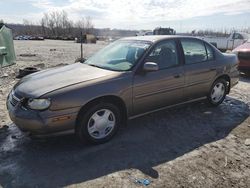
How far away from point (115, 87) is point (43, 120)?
1106 millimetres

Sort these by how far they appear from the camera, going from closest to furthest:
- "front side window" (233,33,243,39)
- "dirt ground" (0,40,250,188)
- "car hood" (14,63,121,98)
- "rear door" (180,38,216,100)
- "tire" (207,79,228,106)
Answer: "dirt ground" (0,40,250,188), "car hood" (14,63,121,98), "rear door" (180,38,216,100), "tire" (207,79,228,106), "front side window" (233,33,243,39)

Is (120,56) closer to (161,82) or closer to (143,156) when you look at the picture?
(161,82)

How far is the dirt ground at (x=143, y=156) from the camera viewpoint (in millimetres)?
3059

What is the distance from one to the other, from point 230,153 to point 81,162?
83.6 inches

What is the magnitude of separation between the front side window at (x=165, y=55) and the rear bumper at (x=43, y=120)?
1.62m

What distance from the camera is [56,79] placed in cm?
384

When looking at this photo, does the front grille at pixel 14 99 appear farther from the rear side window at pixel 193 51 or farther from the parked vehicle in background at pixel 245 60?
the parked vehicle in background at pixel 245 60

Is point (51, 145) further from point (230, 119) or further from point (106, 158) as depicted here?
point (230, 119)

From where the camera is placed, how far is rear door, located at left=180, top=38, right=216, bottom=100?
15.8 feet

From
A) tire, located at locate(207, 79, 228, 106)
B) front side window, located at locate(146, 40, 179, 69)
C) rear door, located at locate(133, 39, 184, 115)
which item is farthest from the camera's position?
tire, located at locate(207, 79, 228, 106)

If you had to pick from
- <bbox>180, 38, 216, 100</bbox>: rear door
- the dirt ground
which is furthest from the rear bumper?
<bbox>180, 38, 216, 100</bbox>: rear door

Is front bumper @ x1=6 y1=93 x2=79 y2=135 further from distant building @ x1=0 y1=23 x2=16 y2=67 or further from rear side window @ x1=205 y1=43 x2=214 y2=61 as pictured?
distant building @ x1=0 y1=23 x2=16 y2=67

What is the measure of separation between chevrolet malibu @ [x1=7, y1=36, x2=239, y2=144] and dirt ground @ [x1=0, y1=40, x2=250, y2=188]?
1.12ft

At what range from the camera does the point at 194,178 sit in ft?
10.2
